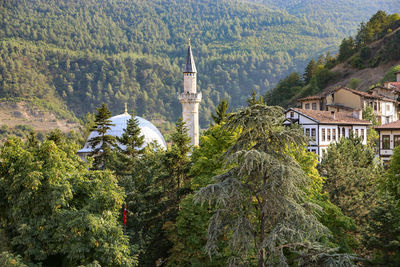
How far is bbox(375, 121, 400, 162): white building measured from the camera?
138 feet

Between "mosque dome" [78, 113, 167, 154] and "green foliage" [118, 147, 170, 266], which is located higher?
"mosque dome" [78, 113, 167, 154]

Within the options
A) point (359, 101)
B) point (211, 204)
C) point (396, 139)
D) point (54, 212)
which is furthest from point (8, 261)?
point (359, 101)

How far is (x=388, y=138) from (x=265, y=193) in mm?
31377

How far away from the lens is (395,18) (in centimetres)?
9431

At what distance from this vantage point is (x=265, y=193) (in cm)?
1495

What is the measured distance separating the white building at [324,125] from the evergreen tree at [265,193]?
28250mm

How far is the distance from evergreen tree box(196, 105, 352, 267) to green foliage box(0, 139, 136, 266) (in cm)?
693

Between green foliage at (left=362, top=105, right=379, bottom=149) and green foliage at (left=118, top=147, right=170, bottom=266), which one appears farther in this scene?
green foliage at (left=362, top=105, right=379, bottom=149)

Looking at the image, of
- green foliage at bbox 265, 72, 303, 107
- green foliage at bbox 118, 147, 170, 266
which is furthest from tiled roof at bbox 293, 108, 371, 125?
green foliage at bbox 265, 72, 303, 107

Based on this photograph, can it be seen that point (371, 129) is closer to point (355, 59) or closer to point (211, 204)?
point (211, 204)

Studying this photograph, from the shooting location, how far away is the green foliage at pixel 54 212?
65.9 ft

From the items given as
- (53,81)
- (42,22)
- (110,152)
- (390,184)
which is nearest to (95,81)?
Answer: (53,81)

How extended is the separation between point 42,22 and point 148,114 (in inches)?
2821

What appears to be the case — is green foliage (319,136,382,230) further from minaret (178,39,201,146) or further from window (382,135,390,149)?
minaret (178,39,201,146)
